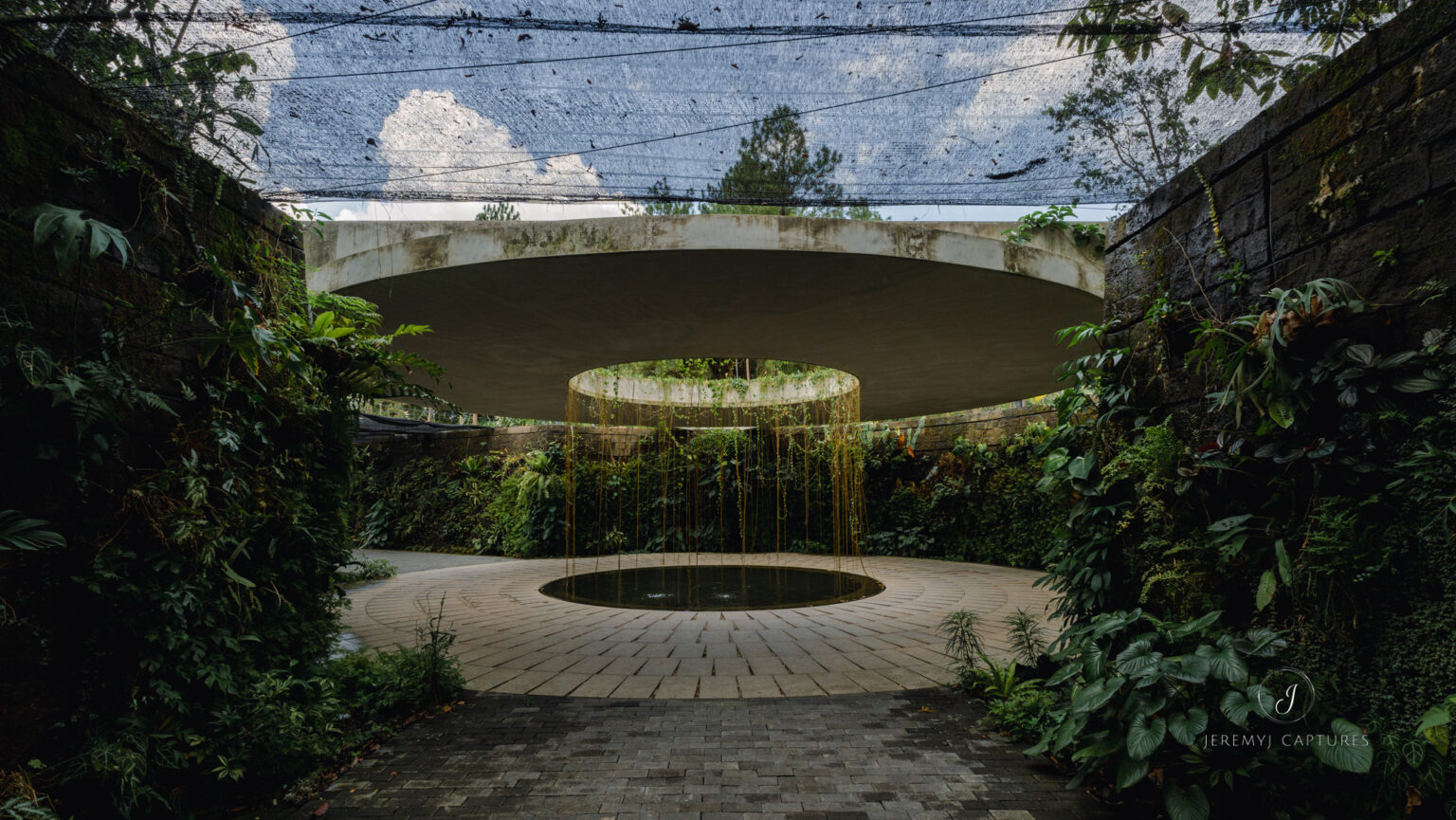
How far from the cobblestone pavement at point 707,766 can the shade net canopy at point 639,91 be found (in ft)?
7.77

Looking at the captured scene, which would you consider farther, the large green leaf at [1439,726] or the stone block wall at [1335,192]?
the stone block wall at [1335,192]

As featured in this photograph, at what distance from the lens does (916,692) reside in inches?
112

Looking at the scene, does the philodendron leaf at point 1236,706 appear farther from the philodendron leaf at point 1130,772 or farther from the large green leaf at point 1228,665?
the philodendron leaf at point 1130,772

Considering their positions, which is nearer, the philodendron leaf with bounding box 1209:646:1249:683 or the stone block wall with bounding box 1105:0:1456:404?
the stone block wall with bounding box 1105:0:1456:404

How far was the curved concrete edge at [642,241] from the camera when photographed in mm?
3631

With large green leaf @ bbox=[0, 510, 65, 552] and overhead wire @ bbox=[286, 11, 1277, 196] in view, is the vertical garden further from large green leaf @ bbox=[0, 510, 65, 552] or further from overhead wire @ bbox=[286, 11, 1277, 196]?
overhead wire @ bbox=[286, 11, 1277, 196]

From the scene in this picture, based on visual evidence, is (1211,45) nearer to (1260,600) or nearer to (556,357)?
(1260,600)

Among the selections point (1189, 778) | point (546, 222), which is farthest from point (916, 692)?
point (546, 222)

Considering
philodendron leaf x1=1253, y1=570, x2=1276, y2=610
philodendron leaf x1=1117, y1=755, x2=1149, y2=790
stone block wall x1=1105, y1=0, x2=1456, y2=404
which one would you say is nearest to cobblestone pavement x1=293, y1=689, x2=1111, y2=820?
philodendron leaf x1=1117, y1=755, x2=1149, y2=790

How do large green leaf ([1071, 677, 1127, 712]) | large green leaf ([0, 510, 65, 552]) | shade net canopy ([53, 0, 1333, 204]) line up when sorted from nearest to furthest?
large green leaf ([0, 510, 65, 552]) → large green leaf ([1071, 677, 1127, 712]) → shade net canopy ([53, 0, 1333, 204])

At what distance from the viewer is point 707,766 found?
7.02 ft

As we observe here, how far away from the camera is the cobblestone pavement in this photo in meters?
1.86

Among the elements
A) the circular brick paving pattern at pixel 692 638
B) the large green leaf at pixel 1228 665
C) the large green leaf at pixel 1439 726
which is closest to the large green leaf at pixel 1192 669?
the large green leaf at pixel 1228 665

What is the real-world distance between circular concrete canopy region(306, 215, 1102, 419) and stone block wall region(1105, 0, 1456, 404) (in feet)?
5.65
